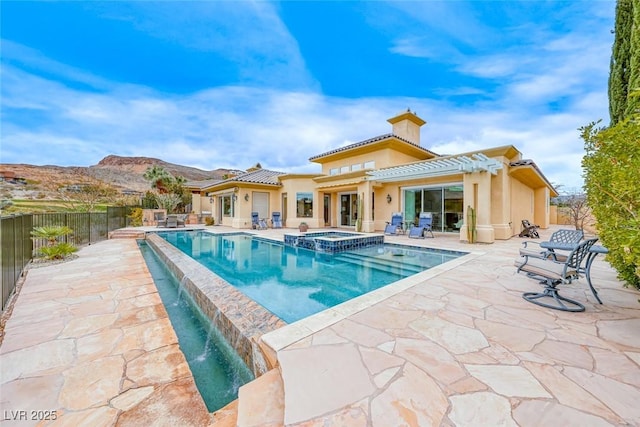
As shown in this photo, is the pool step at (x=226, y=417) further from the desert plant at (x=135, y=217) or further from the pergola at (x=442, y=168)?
the desert plant at (x=135, y=217)

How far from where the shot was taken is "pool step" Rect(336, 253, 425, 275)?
6328mm

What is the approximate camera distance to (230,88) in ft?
53.5

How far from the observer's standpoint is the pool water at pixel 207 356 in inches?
95.5

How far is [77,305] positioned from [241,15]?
12059 millimetres

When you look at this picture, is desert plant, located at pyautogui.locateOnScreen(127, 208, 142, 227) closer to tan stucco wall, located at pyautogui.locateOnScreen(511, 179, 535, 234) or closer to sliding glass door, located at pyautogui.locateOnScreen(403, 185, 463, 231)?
sliding glass door, located at pyautogui.locateOnScreen(403, 185, 463, 231)

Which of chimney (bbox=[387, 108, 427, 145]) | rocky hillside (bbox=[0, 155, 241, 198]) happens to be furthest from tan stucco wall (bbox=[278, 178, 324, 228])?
rocky hillside (bbox=[0, 155, 241, 198])

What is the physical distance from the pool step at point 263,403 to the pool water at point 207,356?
0.67m

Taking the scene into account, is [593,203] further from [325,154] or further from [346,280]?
[325,154]

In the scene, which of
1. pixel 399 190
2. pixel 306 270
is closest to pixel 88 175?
pixel 399 190

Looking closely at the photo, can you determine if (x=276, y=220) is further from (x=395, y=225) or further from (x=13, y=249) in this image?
(x=13, y=249)

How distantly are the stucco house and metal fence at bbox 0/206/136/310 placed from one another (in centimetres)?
768

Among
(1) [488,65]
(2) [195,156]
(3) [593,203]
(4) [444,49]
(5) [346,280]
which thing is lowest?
(5) [346,280]

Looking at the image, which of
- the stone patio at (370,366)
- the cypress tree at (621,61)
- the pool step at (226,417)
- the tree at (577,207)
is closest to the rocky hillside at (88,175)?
the stone patio at (370,366)

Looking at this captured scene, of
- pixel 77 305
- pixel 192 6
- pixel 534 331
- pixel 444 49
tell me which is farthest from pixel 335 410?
pixel 444 49
